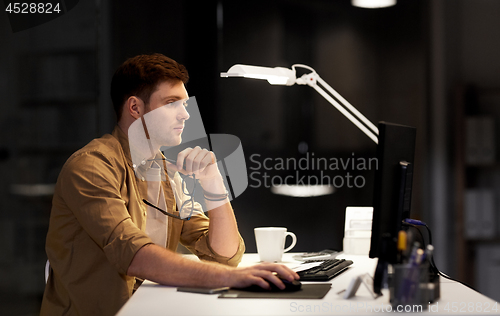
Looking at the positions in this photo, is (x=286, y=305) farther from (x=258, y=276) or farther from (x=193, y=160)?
(x=193, y=160)

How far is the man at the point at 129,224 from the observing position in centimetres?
114

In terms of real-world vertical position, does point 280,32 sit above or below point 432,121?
above

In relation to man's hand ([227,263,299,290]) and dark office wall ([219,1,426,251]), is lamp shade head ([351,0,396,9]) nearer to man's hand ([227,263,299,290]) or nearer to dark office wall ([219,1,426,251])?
dark office wall ([219,1,426,251])

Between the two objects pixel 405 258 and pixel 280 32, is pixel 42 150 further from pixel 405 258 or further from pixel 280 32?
pixel 405 258

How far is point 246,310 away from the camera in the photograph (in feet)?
3.01

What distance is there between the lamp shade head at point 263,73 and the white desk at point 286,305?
0.83m

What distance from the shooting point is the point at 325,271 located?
49.9 inches

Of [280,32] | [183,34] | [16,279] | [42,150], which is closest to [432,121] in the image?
[280,32]

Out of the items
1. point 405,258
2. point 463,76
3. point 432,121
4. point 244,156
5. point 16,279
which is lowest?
point 16,279

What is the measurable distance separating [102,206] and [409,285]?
789 millimetres

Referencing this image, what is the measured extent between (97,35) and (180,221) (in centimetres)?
98

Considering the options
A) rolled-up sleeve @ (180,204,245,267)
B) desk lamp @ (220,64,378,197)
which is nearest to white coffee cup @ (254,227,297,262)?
rolled-up sleeve @ (180,204,245,267)

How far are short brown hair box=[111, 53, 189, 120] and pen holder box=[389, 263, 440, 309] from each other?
3.29 ft

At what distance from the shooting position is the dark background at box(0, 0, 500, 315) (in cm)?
201
